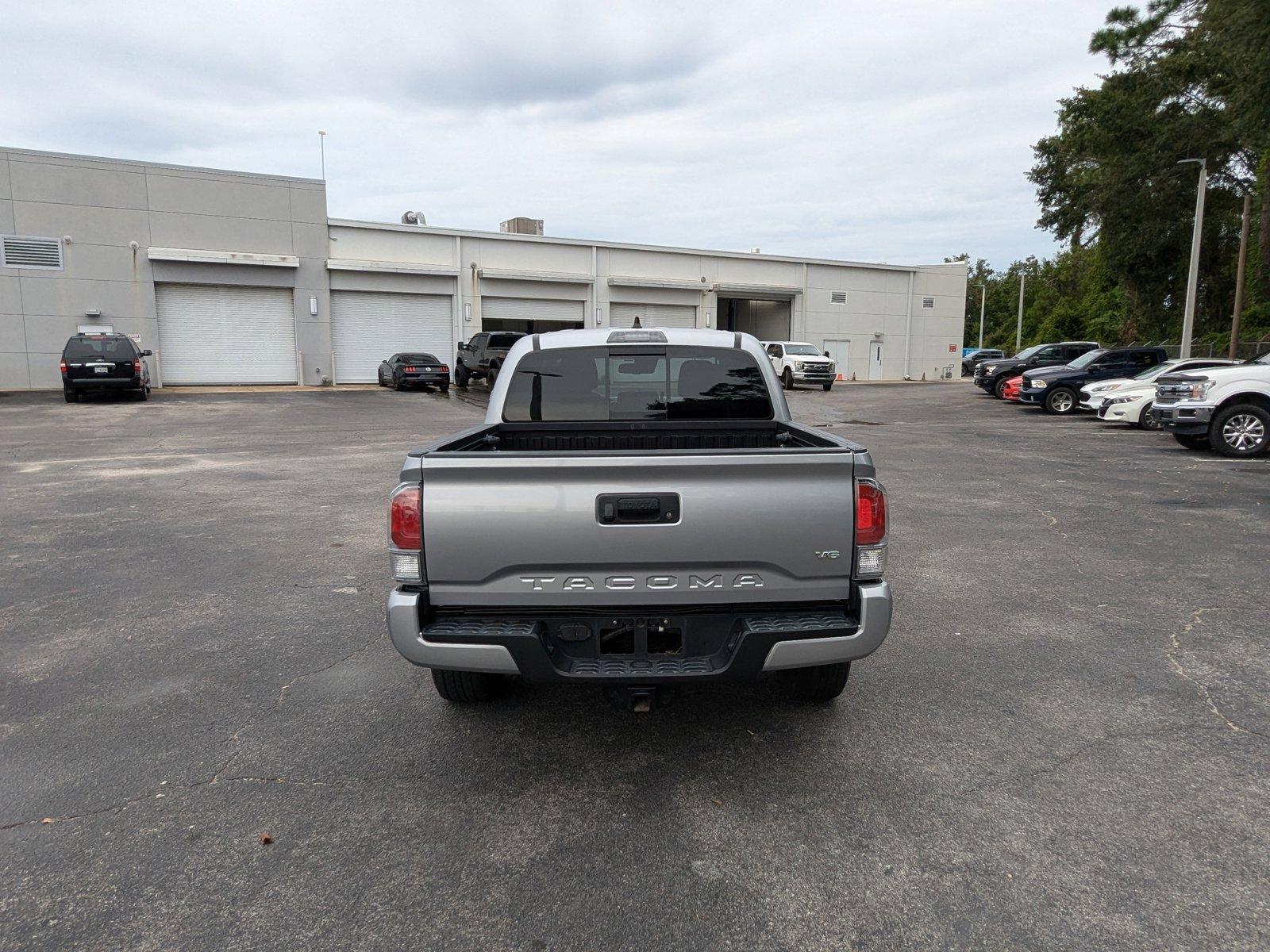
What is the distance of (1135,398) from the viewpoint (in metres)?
18.6

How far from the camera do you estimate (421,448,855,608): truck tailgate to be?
127 inches

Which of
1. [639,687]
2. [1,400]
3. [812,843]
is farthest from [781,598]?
[1,400]

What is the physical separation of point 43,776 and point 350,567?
3392 millimetres

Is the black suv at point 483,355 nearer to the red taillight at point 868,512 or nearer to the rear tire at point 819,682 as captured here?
the rear tire at point 819,682

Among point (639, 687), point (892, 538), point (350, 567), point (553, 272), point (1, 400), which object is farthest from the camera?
point (553, 272)

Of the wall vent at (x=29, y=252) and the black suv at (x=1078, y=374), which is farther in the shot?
the wall vent at (x=29, y=252)

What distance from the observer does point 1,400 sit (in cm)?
2450

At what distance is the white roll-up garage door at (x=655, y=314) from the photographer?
127 ft

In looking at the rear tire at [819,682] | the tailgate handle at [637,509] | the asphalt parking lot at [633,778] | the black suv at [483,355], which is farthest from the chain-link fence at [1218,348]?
the tailgate handle at [637,509]

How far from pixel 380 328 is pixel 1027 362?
958 inches

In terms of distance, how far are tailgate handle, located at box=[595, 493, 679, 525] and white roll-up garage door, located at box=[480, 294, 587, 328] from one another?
33786mm

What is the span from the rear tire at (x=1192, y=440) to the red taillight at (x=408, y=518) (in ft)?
47.8

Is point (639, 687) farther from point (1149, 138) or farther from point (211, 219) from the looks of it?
point (1149, 138)

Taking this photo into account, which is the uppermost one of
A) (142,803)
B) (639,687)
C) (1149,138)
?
(1149,138)
